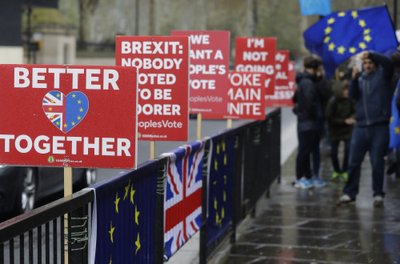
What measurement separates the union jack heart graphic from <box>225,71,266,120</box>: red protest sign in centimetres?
647

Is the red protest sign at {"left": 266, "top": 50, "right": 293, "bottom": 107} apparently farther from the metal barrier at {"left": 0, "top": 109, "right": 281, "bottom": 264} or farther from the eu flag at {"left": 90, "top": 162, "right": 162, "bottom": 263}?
the eu flag at {"left": 90, "top": 162, "right": 162, "bottom": 263}

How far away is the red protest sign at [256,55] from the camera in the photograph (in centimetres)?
1487

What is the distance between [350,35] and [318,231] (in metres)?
3.72

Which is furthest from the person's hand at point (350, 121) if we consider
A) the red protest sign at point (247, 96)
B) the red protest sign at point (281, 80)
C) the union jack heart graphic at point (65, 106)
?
the union jack heart graphic at point (65, 106)

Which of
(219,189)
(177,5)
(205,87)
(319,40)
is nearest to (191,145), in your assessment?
(219,189)

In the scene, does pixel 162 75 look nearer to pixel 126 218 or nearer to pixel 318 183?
pixel 126 218

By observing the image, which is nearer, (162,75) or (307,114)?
(162,75)

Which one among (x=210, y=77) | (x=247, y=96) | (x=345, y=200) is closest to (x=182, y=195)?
(x=210, y=77)

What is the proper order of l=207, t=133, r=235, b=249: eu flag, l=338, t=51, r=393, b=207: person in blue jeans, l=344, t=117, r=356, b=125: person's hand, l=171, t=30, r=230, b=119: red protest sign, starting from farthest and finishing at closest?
l=344, t=117, r=356, b=125: person's hand < l=338, t=51, r=393, b=207: person in blue jeans < l=171, t=30, r=230, b=119: red protest sign < l=207, t=133, r=235, b=249: eu flag

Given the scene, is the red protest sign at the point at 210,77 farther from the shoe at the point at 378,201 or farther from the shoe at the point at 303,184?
the shoe at the point at 303,184

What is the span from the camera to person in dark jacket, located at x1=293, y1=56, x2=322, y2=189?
13.9m

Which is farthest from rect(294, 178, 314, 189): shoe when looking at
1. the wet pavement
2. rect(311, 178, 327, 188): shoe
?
the wet pavement

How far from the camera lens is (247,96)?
38.7ft

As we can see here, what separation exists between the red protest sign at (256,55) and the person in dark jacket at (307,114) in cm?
82
